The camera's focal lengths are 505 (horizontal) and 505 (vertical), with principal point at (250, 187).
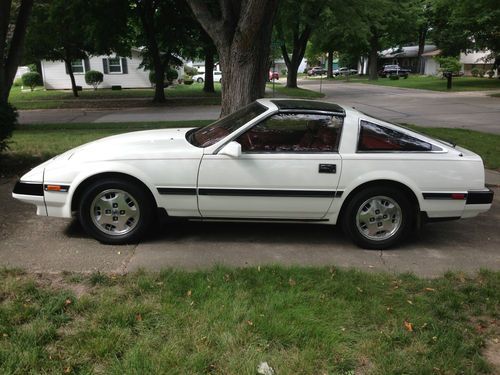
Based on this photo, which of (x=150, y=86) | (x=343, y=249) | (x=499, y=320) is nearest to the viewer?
(x=499, y=320)

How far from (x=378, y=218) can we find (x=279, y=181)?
1042 mm

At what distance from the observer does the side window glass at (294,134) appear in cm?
480

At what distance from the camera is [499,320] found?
11.7ft

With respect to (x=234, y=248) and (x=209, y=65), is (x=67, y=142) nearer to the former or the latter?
(x=234, y=248)

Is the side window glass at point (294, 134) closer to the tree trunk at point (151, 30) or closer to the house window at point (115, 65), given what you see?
the tree trunk at point (151, 30)

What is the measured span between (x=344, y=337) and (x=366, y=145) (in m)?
2.14

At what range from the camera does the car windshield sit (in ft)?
16.2

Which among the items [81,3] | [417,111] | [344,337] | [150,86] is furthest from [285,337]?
[150,86]

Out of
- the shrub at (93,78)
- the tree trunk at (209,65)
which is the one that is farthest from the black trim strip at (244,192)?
the shrub at (93,78)

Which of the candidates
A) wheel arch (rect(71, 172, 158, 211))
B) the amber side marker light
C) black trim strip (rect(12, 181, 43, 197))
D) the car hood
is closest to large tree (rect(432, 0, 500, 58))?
the car hood

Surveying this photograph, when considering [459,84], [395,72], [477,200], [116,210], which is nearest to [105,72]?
[459,84]

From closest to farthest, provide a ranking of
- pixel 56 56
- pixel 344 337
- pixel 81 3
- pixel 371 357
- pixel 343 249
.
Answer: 1. pixel 371 357
2. pixel 344 337
3. pixel 343 249
4. pixel 81 3
5. pixel 56 56

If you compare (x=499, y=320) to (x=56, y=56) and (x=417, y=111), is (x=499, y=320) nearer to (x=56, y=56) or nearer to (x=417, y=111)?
(x=417, y=111)

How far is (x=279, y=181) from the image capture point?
15.4ft
